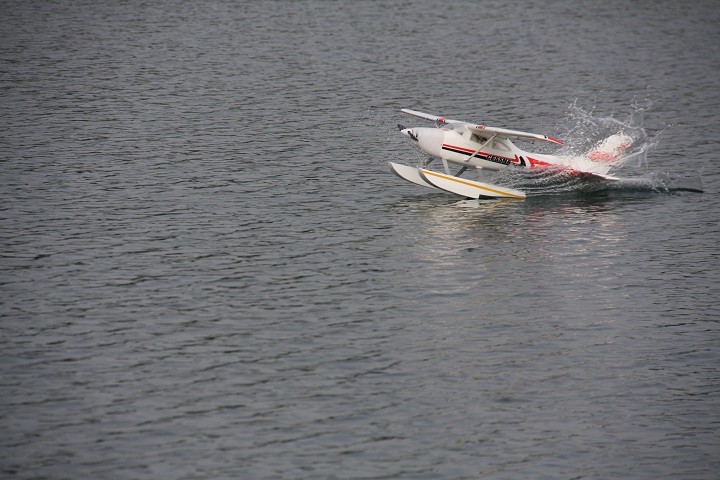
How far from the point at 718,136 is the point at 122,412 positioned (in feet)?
106

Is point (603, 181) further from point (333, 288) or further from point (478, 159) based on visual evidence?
point (333, 288)

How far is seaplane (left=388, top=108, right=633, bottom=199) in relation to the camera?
3397 cm

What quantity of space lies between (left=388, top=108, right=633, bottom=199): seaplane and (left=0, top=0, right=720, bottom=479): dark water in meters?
0.82

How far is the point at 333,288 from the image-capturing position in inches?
1072

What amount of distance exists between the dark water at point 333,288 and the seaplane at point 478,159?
82cm

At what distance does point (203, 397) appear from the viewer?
832 inches

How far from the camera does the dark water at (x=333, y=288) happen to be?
64.6ft

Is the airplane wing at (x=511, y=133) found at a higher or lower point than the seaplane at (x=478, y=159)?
higher

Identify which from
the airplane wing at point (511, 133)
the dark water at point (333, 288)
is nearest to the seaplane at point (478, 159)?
the airplane wing at point (511, 133)

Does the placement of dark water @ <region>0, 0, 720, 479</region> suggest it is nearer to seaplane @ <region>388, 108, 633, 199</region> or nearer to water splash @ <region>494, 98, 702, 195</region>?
water splash @ <region>494, 98, 702, 195</region>

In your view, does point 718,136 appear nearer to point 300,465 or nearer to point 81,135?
point 81,135

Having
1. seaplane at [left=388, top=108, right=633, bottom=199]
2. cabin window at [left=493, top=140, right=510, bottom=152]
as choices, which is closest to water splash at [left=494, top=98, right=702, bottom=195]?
seaplane at [left=388, top=108, right=633, bottom=199]

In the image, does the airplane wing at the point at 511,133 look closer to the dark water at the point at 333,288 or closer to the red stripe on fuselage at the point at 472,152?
the red stripe on fuselage at the point at 472,152

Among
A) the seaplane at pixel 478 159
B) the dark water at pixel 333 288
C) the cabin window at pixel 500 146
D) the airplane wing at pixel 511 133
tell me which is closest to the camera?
the dark water at pixel 333 288
